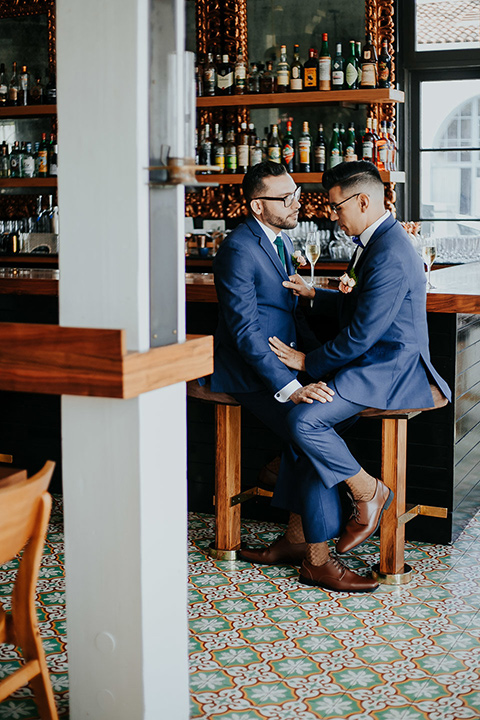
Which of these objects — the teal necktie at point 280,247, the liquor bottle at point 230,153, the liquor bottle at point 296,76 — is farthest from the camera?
the liquor bottle at point 230,153

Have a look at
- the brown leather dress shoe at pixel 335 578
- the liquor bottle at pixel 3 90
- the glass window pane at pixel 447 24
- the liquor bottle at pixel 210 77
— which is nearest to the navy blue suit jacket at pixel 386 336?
the brown leather dress shoe at pixel 335 578

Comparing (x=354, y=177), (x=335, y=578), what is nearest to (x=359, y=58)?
(x=354, y=177)

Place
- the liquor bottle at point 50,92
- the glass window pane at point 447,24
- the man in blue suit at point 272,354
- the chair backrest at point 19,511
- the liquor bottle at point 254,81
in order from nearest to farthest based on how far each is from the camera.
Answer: the chair backrest at point 19,511, the man in blue suit at point 272,354, the glass window pane at point 447,24, the liquor bottle at point 254,81, the liquor bottle at point 50,92

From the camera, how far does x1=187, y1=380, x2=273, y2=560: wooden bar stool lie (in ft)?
12.4

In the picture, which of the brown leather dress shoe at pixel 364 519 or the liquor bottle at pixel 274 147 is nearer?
the brown leather dress shoe at pixel 364 519

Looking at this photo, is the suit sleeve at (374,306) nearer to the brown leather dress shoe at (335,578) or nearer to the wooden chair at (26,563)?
the brown leather dress shoe at (335,578)

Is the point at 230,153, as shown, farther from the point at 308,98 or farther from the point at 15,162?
the point at 15,162

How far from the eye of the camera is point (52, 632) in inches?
124

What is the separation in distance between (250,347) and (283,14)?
13.1ft

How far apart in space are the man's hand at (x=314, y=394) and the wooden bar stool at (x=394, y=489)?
20 centimetres

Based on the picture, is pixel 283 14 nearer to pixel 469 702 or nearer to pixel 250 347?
pixel 250 347

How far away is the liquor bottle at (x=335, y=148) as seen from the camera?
6.48m

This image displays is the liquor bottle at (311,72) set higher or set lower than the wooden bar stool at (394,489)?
higher

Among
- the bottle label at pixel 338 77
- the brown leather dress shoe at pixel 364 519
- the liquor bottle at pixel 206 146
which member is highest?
the bottle label at pixel 338 77
